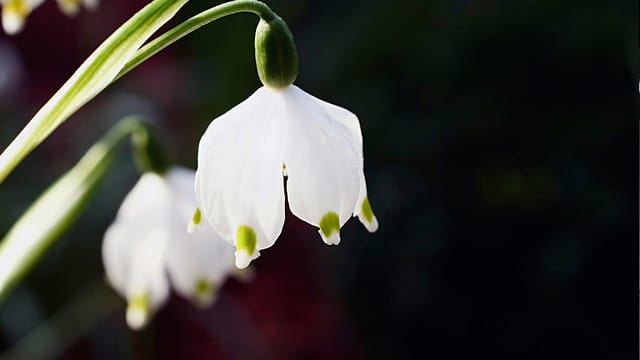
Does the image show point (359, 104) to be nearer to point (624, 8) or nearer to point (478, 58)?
point (478, 58)

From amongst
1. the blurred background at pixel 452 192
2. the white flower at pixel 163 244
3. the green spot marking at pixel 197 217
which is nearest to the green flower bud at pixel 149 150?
the white flower at pixel 163 244

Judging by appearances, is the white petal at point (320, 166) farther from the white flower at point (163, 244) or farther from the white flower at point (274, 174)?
the white flower at point (163, 244)

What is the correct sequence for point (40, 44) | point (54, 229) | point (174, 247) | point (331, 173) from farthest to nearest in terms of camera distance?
point (40, 44) < point (174, 247) < point (54, 229) < point (331, 173)

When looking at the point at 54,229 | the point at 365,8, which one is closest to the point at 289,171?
the point at 54,229

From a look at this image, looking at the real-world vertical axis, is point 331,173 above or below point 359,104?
above

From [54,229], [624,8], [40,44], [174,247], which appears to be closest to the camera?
[54,229]

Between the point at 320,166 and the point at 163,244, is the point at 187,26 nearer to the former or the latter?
the point at 320,166
